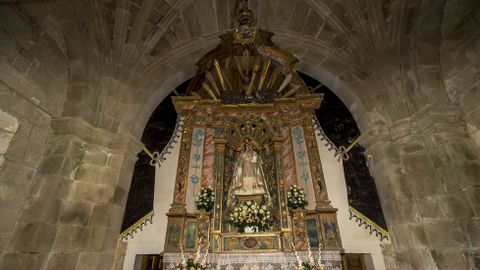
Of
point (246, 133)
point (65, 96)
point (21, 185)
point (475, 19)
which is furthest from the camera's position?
point (246, 133)

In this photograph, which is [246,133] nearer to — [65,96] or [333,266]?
[333,266]

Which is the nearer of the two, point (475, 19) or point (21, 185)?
point (21, 185)

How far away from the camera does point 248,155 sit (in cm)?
567

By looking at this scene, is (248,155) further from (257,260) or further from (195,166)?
(257,260)

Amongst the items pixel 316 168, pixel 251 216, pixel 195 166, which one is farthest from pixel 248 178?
pixel 316 168

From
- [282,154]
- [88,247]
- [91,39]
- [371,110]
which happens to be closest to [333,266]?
[282,154]

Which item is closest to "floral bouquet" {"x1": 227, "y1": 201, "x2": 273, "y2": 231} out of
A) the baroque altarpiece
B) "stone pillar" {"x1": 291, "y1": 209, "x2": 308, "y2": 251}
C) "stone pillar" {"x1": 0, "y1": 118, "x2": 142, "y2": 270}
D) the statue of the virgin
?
the baroque altarpiece

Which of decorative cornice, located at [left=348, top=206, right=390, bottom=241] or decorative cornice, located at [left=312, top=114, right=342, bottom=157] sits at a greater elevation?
decorative cornice, located at [left=312, top=114, right=342, bottom=157]

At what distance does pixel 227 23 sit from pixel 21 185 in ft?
18.9

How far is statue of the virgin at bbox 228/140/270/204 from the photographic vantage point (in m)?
5.11

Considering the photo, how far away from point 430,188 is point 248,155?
347 centimetres

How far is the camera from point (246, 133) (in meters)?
6.06

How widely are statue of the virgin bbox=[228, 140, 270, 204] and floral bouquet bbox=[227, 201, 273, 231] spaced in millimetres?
329

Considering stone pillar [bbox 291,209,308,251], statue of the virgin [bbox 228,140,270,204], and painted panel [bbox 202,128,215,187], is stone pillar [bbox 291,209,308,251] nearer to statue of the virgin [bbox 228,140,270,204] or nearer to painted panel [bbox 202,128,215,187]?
statue of the virgin [bbox 228,140,270,204]
